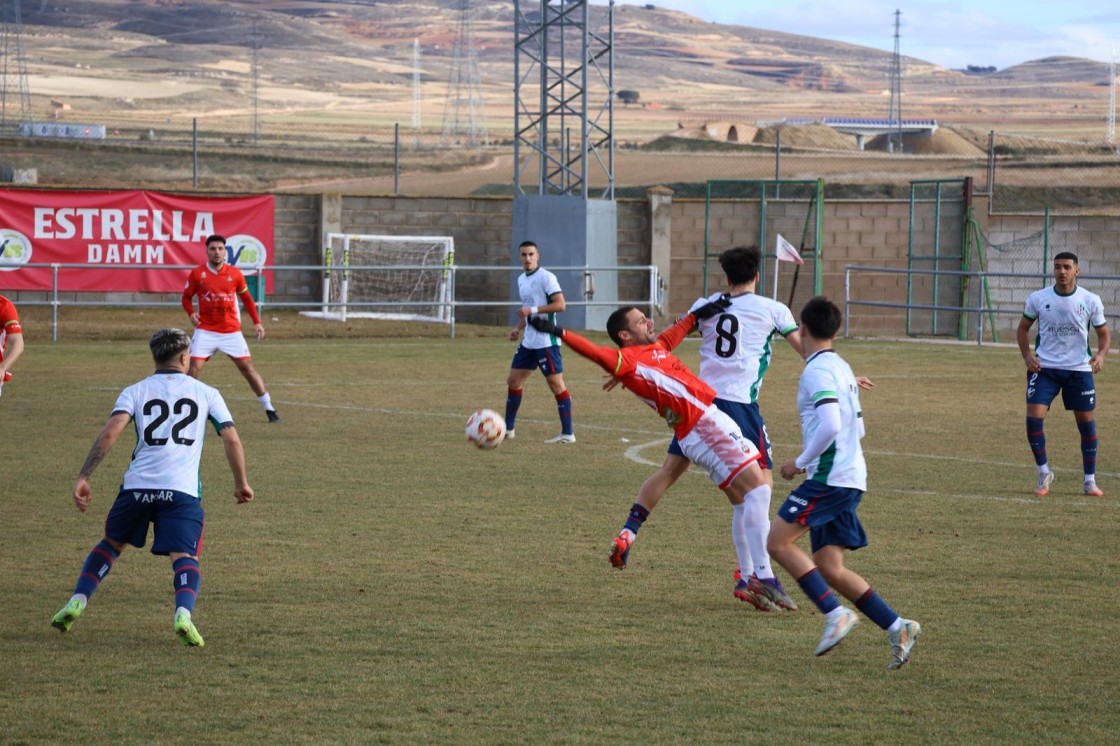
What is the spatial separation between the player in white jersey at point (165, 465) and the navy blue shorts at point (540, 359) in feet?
25.7

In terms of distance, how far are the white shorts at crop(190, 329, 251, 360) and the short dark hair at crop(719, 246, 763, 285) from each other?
28.2ft

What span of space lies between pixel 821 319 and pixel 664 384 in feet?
4.32

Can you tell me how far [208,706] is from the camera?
6.23m

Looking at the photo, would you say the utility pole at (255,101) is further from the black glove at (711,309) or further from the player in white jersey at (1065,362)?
the black glove at (711,309)

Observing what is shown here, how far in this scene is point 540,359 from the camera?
15000 millimetres

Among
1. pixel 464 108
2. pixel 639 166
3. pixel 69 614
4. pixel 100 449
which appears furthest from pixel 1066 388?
pixel 464 108

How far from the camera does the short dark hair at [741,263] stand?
869 centimetres

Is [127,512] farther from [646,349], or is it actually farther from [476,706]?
[646,349]

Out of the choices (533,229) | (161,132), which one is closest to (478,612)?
(533,229)

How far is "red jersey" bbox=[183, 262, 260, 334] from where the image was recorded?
637 inches

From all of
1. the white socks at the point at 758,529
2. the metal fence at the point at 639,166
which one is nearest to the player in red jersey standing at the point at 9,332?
the white socks at the point at 758,529

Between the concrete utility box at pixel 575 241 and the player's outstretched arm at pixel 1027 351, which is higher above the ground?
the concrete utility box at pixel 575 241

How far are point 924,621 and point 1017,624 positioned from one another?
489 mm

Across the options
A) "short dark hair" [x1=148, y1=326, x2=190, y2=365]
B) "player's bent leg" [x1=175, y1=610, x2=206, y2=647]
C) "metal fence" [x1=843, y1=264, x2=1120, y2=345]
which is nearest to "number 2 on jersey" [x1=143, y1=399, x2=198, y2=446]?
"short dark hair" [x1=148, y1=326, x2=190, y2=365]
